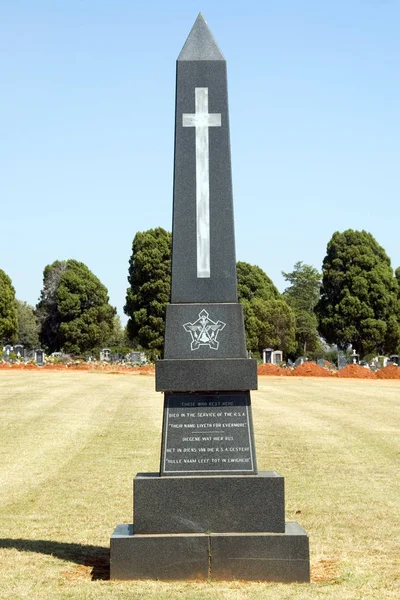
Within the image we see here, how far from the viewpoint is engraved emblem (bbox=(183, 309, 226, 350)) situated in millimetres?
7742

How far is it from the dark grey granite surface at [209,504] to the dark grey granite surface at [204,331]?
1.05 metres

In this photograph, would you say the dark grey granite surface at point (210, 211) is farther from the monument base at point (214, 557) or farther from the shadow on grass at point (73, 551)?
the shadow on grass at point (73, 551)

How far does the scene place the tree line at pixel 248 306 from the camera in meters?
67.0

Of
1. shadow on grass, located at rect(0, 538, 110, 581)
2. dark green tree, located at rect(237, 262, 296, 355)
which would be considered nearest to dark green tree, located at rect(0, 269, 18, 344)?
dark green tree, located at rect(237, 262, 296, 355)

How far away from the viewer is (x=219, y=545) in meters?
7.25

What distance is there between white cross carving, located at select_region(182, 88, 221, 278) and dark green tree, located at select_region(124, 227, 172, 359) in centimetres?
5905

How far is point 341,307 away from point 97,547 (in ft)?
196

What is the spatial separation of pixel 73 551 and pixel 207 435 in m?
1.80

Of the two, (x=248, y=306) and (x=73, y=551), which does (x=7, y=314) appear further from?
(x=73, y=551)

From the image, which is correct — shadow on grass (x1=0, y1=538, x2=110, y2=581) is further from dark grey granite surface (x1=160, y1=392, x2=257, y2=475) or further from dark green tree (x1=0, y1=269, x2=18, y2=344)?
dark green tree (x1=0, y1=269, x2=18, y2=344)

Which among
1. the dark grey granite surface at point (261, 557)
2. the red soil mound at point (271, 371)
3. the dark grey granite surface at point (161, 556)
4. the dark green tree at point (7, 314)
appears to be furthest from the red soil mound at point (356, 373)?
the dark grey granite surface at point (161, 556)

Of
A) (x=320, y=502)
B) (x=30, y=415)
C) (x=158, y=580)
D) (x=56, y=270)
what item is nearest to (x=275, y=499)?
(x=158, y=580)

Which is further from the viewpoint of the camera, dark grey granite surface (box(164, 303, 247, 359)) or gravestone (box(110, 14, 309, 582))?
dark grey granite surface (box(164, 303, 247, 359))

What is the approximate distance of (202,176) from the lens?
7.88m
